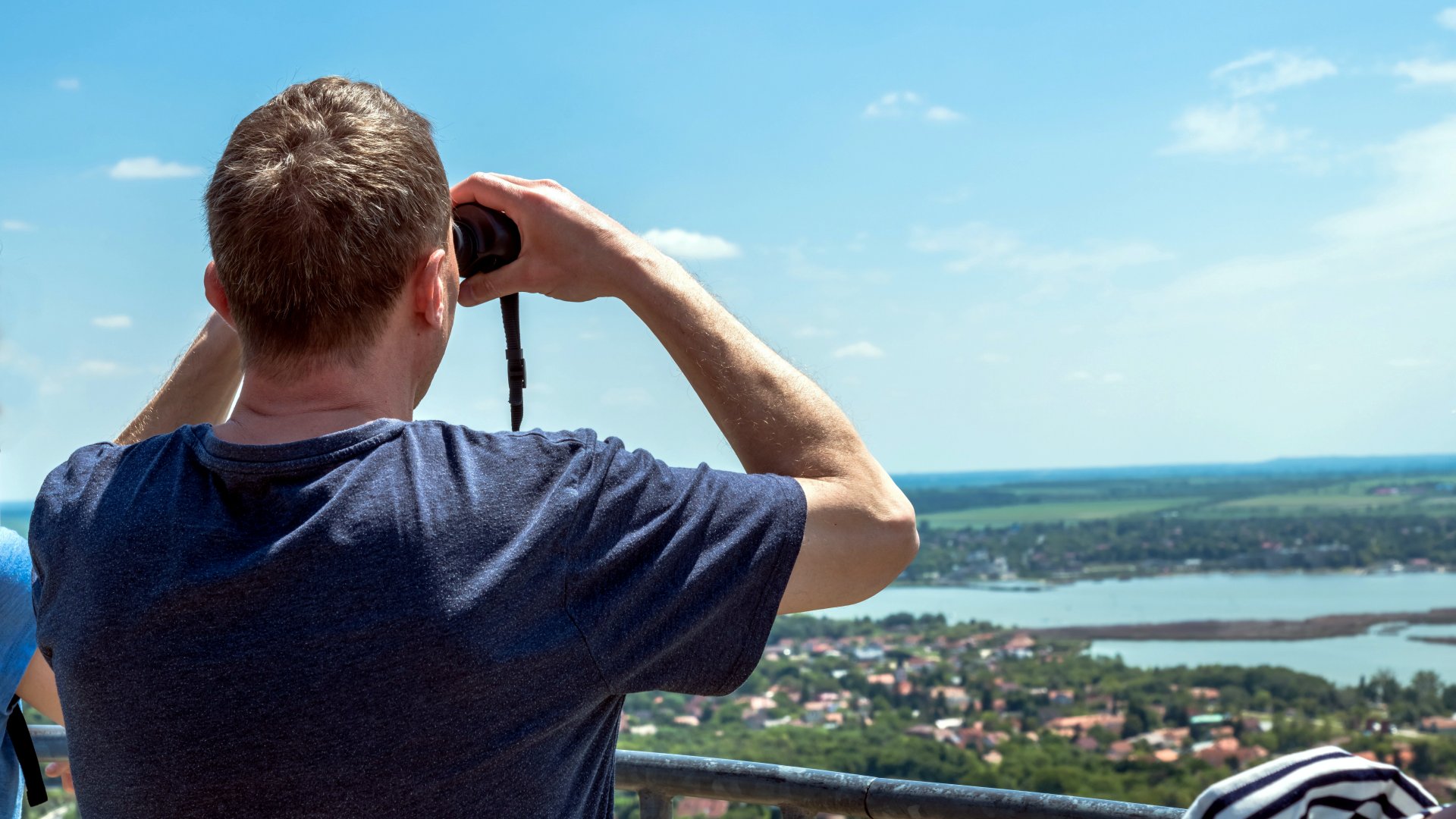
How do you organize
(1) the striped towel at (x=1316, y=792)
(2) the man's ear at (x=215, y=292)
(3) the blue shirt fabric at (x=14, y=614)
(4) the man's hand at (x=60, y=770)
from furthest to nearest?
1. (4) the man's hand at (x=60, y=770)
2. (3) the blue shirt fabric at (x=14, y=614)
3. (2) the man's ear at (x=215, y=292)
4. (1) the striped towel at (x=1316, y=792)

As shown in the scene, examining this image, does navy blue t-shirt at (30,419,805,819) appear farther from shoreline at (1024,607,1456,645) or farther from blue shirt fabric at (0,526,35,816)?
shoreline at (1024,607,1456,645)

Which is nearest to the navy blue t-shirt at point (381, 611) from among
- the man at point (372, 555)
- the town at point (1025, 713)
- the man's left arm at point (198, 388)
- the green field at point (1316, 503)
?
the man at point (372, 555)

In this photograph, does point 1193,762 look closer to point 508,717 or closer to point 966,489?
point 508,717

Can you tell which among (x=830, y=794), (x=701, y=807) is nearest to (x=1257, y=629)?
(x=701, y=807)

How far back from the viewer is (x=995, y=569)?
4775 centimetres

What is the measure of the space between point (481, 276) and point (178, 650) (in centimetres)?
54

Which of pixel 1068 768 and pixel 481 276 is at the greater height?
pixel 481 276

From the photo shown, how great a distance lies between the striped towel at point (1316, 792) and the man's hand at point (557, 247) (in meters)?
0.72

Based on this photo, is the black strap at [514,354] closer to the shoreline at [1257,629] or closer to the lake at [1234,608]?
the lake at [1234,608]

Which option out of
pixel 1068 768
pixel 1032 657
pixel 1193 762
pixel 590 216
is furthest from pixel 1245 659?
pixel 590 216

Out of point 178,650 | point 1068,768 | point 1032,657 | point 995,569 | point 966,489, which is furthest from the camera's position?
point 966,489

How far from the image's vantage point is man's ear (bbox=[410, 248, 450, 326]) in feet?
3.48

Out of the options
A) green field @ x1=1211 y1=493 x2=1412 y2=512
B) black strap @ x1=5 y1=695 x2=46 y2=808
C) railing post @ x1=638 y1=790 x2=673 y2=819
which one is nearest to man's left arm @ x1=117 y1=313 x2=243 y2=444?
black strap @ x1=5 y1=695 x2=46 y2=808

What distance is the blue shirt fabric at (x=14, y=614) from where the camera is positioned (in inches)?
65.4
